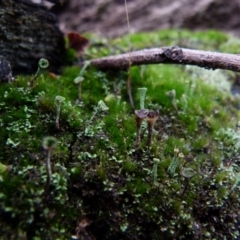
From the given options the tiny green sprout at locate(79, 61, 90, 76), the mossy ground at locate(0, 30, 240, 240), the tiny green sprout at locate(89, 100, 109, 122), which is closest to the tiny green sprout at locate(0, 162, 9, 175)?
the mossy ground at locate(0, 30, 240, 240)

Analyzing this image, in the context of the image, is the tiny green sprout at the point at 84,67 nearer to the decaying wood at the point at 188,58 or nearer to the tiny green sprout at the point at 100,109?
the decaying wood at the point at 188,58

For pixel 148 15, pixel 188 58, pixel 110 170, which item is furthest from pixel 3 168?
pixel 148 15

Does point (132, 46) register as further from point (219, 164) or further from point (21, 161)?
point (21, 161)

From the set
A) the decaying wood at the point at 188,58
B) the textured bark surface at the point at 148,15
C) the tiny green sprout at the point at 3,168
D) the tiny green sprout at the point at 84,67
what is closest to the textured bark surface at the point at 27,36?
the tiny green sprout at the point at 84,67

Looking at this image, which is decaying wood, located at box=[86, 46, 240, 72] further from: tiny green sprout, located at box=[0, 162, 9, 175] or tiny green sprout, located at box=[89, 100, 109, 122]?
tiny green sprout, located at box=[0, 162, 9, 175]

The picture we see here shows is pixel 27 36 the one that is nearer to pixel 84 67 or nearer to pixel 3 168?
pixel 84 67

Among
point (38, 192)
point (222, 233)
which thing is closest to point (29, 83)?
point (38, 192)
